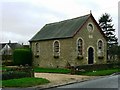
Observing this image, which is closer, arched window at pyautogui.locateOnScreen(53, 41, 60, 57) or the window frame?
the window frame

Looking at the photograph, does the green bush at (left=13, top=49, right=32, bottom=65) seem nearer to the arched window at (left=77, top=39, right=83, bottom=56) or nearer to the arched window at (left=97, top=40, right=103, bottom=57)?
the arched window at (left=77, top=39, right=83, bottom=56)

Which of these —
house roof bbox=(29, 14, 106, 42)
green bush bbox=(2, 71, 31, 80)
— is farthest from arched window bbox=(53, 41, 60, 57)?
green bush bbox=(2, 71, 31, 80)

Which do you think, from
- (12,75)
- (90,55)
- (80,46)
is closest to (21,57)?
(80,46)

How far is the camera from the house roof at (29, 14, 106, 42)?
34.5 meters

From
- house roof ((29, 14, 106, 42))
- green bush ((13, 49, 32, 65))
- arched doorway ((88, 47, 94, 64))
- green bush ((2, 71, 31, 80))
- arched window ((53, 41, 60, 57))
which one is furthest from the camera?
green bush ((13, 49, 32, 65))

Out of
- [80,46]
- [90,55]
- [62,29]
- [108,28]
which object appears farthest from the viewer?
[108,28]

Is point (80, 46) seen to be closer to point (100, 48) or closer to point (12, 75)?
point (100, 48)

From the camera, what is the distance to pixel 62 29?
37125 mm

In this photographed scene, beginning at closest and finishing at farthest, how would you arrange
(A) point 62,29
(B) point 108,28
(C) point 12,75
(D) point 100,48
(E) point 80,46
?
(C) point 12,75 → (E) point 80,46 → (A) point 62,29 → (D) point 100,48 → (B) point 108,28

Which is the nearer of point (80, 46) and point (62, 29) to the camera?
point (80, 46)

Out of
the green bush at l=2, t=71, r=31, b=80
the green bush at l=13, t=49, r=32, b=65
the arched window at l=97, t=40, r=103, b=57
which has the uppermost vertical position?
the arched window at l=97, t=40, r=103, b=57

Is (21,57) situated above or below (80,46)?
below

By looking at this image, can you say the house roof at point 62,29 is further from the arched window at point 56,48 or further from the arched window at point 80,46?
Result: the arched window at point 80,46

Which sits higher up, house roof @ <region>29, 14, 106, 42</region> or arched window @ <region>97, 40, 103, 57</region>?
house roof @ <region>29, 14, 106, 42</region>
